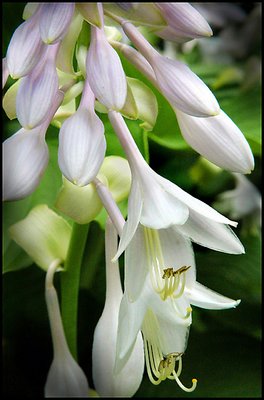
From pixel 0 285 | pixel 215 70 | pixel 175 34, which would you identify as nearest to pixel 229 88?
pixel 215 70

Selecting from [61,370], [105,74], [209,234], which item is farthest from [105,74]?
[61,370]

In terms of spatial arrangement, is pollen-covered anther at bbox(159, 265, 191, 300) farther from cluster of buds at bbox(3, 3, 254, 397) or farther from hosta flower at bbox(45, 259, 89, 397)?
hosta flower at bbox(45, 259, 89, 397)

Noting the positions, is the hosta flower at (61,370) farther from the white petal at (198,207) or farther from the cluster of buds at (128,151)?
the white petal at (198,207)

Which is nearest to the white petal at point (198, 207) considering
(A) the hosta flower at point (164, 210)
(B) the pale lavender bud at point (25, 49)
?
(A) the hosta flower at point (164, 210)

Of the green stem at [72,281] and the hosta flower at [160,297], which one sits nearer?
the hosta flower at [160,297]

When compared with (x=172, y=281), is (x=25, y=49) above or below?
above

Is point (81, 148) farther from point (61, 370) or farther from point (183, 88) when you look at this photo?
point (61, 370)
